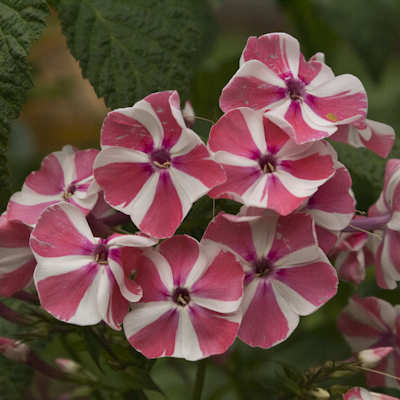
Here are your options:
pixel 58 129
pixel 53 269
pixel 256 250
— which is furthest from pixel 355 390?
pixel 58 129

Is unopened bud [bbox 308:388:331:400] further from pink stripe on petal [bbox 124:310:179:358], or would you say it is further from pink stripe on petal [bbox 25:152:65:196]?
pink stripe on petal [bbox 25:152:65:196]

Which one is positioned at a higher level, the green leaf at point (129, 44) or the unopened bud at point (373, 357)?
the green leaf at point (129, 44)

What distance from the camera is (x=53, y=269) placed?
0.43 m

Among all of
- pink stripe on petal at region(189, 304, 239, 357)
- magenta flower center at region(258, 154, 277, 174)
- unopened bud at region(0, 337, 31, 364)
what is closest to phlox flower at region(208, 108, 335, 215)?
magenta flower center at region(258, 154, 277, 174)

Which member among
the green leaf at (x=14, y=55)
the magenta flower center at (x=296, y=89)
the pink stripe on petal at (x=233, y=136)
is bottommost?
the pink stripe on petal at (x=233, y=136)

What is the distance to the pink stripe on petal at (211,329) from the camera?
1.42 ft

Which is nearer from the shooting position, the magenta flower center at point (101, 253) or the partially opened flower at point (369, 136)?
the magenta flower center at point (101, 253)

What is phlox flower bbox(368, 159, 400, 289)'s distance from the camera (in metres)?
0.51

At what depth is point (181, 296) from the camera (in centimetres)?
45

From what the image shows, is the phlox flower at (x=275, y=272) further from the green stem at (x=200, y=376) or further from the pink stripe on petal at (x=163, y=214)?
the green stem at (x=200, y=376)

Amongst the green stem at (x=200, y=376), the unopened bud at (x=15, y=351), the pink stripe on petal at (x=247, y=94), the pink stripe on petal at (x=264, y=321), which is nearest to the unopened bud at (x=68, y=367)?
the unopened bud at (x=15, y=351)

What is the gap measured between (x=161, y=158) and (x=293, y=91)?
14 cm

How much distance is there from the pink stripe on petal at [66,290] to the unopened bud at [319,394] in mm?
257

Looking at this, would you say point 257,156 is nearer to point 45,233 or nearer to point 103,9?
point 45,233
